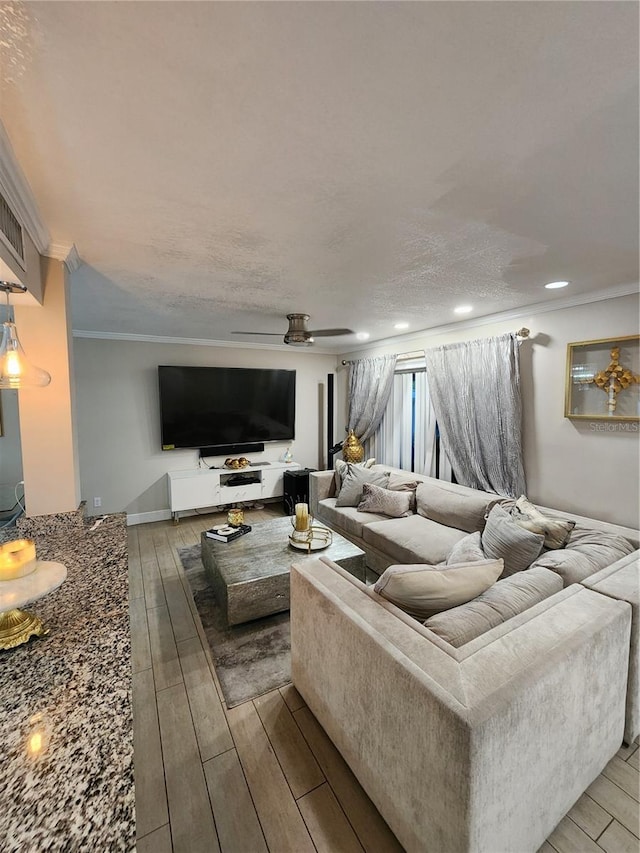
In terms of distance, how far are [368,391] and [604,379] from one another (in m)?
2.83

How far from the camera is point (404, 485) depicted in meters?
3.89

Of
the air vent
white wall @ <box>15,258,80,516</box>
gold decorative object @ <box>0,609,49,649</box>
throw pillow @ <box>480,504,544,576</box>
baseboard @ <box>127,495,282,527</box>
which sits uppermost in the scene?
the air vent

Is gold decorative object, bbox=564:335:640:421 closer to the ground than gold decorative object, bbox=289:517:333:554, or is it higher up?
higher up

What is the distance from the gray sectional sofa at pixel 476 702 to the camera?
101 cm

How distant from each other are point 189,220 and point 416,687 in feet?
6.48

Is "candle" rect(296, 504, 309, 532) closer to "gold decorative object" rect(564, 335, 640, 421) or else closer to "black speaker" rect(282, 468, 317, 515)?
"black speaker" rect(282, 468, 317, 515)

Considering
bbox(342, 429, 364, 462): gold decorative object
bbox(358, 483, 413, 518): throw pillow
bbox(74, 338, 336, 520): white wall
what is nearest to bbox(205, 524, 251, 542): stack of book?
bbox(358, 483, 413, 518): throw pillow

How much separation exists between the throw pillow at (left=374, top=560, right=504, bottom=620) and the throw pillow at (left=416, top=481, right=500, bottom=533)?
1557mm

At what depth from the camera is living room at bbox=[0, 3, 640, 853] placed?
776mm

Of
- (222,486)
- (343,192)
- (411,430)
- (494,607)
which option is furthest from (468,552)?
(222,486)

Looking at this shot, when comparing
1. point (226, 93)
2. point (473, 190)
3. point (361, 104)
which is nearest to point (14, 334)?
point (226, 93)

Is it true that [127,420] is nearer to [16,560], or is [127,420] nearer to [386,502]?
[386,502]

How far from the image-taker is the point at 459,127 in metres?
1.03

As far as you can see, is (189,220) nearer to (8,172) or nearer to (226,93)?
(8,172)
